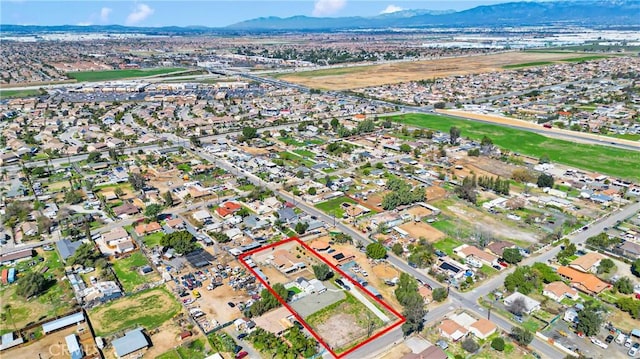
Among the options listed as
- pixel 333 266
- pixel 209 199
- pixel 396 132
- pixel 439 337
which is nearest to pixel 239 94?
pixel 396 132

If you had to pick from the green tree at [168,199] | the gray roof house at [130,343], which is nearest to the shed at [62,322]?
the gray roof house at [130,343]

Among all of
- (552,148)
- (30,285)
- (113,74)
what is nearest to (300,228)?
(30,285)

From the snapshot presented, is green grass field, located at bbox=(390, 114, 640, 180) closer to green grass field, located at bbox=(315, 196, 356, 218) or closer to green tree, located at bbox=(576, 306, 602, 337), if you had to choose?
green grass field, located at bbox=(315, 196, 356, 218)

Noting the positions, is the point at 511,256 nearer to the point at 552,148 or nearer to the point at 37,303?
the point at 37,303

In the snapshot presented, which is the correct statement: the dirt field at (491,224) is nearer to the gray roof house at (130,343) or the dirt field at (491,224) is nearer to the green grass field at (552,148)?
the green grass field at (552,148)

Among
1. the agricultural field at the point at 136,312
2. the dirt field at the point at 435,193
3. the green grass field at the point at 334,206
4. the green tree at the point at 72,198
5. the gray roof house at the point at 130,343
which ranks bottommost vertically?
the dirt field at the point at 435,193

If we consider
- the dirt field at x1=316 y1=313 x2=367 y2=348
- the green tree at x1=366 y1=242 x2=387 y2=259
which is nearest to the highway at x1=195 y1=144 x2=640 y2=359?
the dirt field at x1=316 y1=313 x2=367 y2=348
